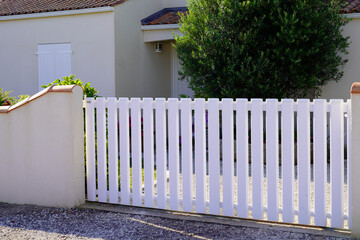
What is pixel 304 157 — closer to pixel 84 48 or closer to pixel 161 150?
pixel 161 150

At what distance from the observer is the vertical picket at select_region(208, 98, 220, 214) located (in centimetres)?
512

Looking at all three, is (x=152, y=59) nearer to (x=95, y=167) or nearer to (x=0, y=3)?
(x=0, y=3)

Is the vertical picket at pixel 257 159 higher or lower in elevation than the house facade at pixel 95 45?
lower

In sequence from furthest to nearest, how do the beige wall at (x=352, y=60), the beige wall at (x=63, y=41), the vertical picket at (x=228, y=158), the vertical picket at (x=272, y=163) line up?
the beige wall at (x=63, y=41) → the beige wall at (x=352, y=60) → the vertical picket at (x=228, y=158) → the vertical picket at (x=272, y=163)

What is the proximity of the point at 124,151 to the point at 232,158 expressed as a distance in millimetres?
1309

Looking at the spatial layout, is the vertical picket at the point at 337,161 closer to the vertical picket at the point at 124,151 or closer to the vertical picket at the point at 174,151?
the vertical picket at the point at 174,151

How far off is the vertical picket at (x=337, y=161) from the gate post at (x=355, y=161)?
108 millimetres

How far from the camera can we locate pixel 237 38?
9.80 m

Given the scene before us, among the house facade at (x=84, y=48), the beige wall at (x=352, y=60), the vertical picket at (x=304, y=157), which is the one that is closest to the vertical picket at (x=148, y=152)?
the vertical picket at (x=304, y=157)

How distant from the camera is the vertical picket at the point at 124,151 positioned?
18.2 ft

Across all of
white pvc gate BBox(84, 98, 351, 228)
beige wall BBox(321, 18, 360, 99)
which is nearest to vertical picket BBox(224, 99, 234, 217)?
white pvc gate BBox(84, 98, 351, 228)

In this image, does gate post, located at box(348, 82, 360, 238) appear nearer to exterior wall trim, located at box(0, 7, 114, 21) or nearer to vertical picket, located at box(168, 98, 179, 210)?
vertical picket, located at box(168, 98, 179, 210)

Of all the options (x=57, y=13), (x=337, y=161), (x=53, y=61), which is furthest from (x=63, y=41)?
(x=337, y=161)

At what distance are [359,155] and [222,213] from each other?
1553mm
